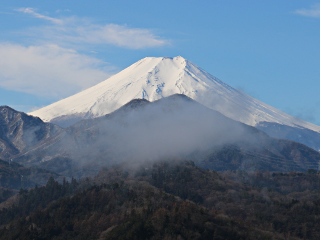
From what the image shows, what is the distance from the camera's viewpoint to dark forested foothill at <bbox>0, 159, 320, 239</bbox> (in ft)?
230

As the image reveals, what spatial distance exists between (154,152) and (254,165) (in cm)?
3863

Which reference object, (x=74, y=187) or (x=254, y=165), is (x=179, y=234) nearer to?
(x=74, y=187)

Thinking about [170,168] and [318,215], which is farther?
[170,168]

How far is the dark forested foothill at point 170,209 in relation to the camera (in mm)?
70062

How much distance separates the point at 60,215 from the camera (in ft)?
288

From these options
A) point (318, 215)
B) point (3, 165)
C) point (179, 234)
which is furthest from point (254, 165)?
point (179, 234)

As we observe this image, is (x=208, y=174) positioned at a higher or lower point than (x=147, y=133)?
lower

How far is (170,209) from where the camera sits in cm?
7712

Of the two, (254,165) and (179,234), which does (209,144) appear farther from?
(179,234)

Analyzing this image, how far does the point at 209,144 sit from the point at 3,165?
74.0 meters

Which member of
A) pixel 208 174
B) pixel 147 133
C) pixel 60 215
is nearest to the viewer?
pixel 60 215

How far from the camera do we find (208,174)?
406ft

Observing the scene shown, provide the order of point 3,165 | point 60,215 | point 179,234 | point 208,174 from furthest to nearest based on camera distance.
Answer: point 3,165 < point 208,174 < point 60,215 < point 179,234

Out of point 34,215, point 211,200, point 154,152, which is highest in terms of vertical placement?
point 154,152
